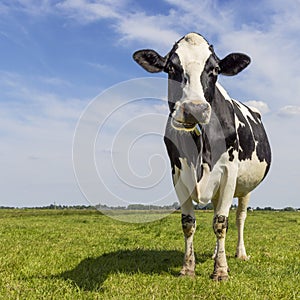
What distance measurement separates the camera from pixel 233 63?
6055mm

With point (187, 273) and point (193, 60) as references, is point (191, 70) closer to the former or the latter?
point (193, 60)

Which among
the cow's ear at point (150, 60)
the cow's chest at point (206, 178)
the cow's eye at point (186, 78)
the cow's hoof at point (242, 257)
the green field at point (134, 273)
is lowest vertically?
the green field at point (134, 273)

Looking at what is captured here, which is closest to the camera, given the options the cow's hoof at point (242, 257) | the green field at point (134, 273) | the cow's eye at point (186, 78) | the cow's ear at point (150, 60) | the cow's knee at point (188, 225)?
the green field at point (134, 273)

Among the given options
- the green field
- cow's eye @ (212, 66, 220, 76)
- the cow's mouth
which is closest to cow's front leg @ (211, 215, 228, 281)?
the green field

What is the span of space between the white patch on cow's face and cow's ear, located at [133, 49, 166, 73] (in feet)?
1.17

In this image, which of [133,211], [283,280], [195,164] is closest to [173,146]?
[195,164]

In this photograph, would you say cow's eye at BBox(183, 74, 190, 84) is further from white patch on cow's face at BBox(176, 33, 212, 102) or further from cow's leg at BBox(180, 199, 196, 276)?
cow's leg at BBox(180, 199, 196, 276)

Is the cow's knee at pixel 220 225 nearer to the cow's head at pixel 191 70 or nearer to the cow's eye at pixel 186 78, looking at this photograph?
the cow's head at pixel 191 70

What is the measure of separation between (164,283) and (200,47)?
311cm

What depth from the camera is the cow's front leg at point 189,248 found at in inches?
240

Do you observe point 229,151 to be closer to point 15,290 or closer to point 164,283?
point 164,283

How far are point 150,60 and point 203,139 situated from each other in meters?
1.33

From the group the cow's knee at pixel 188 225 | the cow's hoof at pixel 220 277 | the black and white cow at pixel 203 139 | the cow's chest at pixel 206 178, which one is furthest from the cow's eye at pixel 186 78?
the cow's hoof at pixel 220 277

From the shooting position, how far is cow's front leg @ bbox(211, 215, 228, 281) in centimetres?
579
